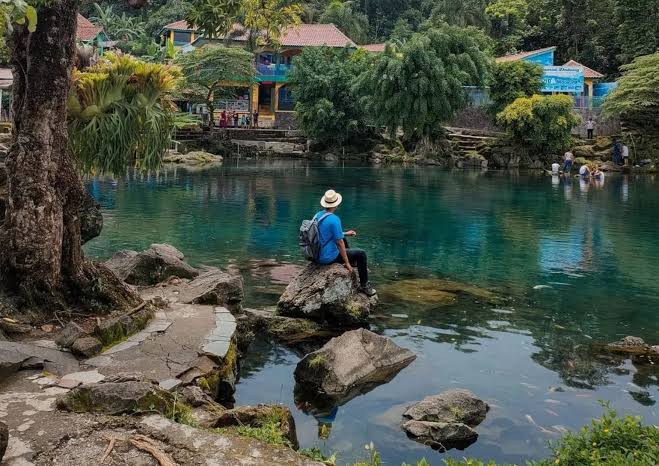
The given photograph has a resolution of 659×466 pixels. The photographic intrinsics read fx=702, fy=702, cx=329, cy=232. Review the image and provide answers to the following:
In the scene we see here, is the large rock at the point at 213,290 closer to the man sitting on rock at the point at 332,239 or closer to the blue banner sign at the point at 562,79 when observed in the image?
the man sitting on rock at the point at 332,239

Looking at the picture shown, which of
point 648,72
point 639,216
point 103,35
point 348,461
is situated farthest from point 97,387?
point 103,35

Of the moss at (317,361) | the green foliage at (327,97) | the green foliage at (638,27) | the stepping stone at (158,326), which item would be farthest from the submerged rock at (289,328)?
the green foliage at (638,27)

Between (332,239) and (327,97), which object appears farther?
(327,97)

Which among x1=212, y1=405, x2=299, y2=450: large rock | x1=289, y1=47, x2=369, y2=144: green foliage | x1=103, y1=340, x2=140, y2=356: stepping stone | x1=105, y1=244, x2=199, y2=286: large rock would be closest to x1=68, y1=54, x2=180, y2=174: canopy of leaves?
x1=103, y1=340, x2=140, y2=356: stepping stone

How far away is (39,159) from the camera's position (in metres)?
7.94

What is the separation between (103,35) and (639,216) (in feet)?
151

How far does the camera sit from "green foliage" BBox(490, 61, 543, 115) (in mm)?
45625

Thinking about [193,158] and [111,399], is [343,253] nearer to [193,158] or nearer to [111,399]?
[111,399]

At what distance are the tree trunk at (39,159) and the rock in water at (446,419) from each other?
434 cm

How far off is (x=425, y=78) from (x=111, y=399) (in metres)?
39.8

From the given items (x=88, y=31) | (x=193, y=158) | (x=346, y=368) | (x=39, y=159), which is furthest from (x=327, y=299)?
(x=88, y=31)

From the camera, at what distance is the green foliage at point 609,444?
17.2 ft

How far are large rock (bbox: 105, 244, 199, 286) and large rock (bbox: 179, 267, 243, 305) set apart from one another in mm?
904

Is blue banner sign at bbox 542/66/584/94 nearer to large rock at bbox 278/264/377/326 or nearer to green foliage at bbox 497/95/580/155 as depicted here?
green foliage at bbox 497/95/580/155
